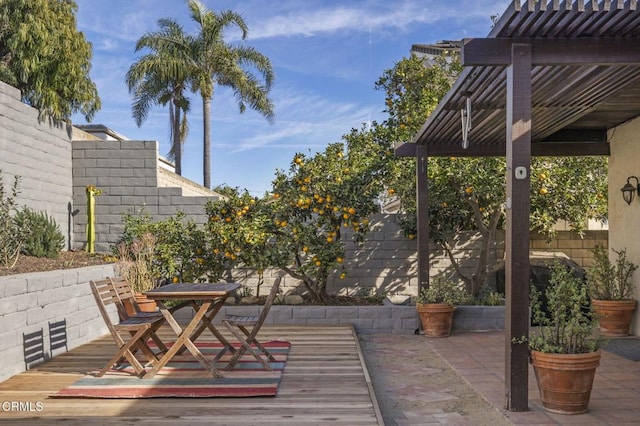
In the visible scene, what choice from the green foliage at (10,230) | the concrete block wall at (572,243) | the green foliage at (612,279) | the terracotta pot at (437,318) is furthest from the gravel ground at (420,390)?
the green foliage at (10,230)

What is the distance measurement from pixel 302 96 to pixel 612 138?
944 cm

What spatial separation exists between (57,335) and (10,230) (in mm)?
2085

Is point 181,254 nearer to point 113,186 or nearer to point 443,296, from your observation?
point 113,186

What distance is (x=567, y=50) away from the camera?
14.2 ft

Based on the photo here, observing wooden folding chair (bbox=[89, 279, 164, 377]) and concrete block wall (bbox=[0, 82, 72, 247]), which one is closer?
wooden folding chair (bbox=[89, 279, 164, 377])

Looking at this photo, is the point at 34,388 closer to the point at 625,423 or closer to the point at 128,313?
the point at 128,313

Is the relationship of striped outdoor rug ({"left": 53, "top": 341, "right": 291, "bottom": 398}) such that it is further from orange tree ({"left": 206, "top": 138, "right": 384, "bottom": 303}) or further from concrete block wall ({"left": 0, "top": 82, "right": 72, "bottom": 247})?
concrete block wall ({"left": 0, "top": 82, "right": 72, "bottom": 247})

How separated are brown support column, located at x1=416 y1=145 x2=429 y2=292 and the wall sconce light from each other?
2.39 metres

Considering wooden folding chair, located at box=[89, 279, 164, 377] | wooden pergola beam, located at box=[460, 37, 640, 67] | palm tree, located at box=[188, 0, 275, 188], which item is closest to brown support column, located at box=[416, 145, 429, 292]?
wooden pergola beam, located at box=[460, 37, 640, 67]

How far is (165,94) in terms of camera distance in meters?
20.5

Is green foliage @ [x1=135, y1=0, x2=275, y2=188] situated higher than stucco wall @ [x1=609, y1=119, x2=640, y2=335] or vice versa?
green foliage @ [x1=135, y1=0, x2=275, y2=188]

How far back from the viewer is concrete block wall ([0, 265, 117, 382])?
5.17m

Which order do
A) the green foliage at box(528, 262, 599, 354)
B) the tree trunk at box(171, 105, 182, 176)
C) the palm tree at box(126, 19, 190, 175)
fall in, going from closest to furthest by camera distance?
the green foliage at box(528, 262, 599, 354) → the palm tree at box(126, 19, 190, 175) → the tree trunk at box(171, 105, 182, 176)

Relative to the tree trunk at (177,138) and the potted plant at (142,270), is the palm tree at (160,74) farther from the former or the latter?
the potted plant at (142,270)
